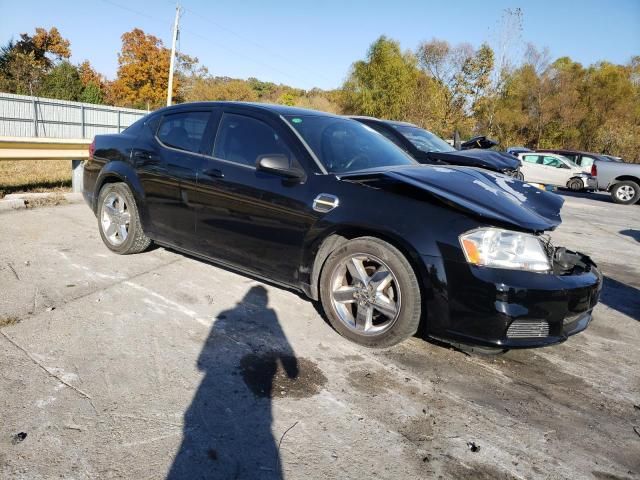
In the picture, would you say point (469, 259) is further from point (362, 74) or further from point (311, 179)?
point (362, 74)

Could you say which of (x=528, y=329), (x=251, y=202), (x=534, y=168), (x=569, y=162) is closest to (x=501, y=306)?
(x=528, y=329)

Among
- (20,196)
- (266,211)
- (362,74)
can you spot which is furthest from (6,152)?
(362,74)

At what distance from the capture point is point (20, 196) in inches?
261

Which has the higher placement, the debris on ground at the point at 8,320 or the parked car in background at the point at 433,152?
the parked car in background at the point at 433,152

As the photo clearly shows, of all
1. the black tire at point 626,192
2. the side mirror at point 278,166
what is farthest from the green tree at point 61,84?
the side mirror at point 278,166

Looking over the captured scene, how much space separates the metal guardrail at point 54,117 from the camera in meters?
20.3

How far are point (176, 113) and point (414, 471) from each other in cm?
370

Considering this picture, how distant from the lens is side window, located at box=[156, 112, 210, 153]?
4.10m

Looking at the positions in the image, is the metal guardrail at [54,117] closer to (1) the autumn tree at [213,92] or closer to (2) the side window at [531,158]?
(2) the side window at [531,158]

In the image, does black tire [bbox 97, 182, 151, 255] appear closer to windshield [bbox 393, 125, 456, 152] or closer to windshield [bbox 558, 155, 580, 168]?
windshield [bbox 393, 125, 456, 152]

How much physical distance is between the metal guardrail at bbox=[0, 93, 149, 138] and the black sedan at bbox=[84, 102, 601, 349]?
65.7ft

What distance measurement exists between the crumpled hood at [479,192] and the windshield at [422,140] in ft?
13.0

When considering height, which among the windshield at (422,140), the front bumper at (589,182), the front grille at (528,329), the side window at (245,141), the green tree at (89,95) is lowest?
the front grille at (528,329)

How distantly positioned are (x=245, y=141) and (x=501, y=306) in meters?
2.31
